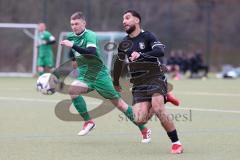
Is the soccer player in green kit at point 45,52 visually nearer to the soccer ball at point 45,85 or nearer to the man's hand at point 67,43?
the soccer ball at point 45,85

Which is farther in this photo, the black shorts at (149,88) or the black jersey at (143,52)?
the black shorts at (149,88)

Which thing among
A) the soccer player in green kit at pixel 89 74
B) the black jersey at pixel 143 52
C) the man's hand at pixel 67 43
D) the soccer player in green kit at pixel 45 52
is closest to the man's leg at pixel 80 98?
the soccer player in green kit at pixel 89 74

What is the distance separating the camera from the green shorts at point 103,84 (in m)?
10.5

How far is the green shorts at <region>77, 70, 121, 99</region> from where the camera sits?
1050 centimetres

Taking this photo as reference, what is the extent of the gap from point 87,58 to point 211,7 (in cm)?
2806

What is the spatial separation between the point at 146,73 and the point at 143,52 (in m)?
0.42

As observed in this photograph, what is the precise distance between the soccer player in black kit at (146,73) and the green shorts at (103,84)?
3.85ft

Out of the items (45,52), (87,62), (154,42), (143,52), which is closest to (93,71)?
(87,62)

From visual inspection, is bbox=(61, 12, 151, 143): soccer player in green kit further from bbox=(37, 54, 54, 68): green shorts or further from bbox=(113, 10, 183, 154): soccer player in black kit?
bbox=(37, 54, 54, 68): green shorts

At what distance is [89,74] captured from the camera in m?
10.7

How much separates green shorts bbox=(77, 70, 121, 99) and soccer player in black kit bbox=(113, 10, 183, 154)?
117 cm

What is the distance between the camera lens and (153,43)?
8852mm

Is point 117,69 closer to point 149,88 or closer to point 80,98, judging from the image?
point 149,88

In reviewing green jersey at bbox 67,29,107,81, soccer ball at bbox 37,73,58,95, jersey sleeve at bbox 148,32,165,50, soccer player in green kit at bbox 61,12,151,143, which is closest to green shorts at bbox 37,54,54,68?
soccer ball at bbox 37,73,58,95
